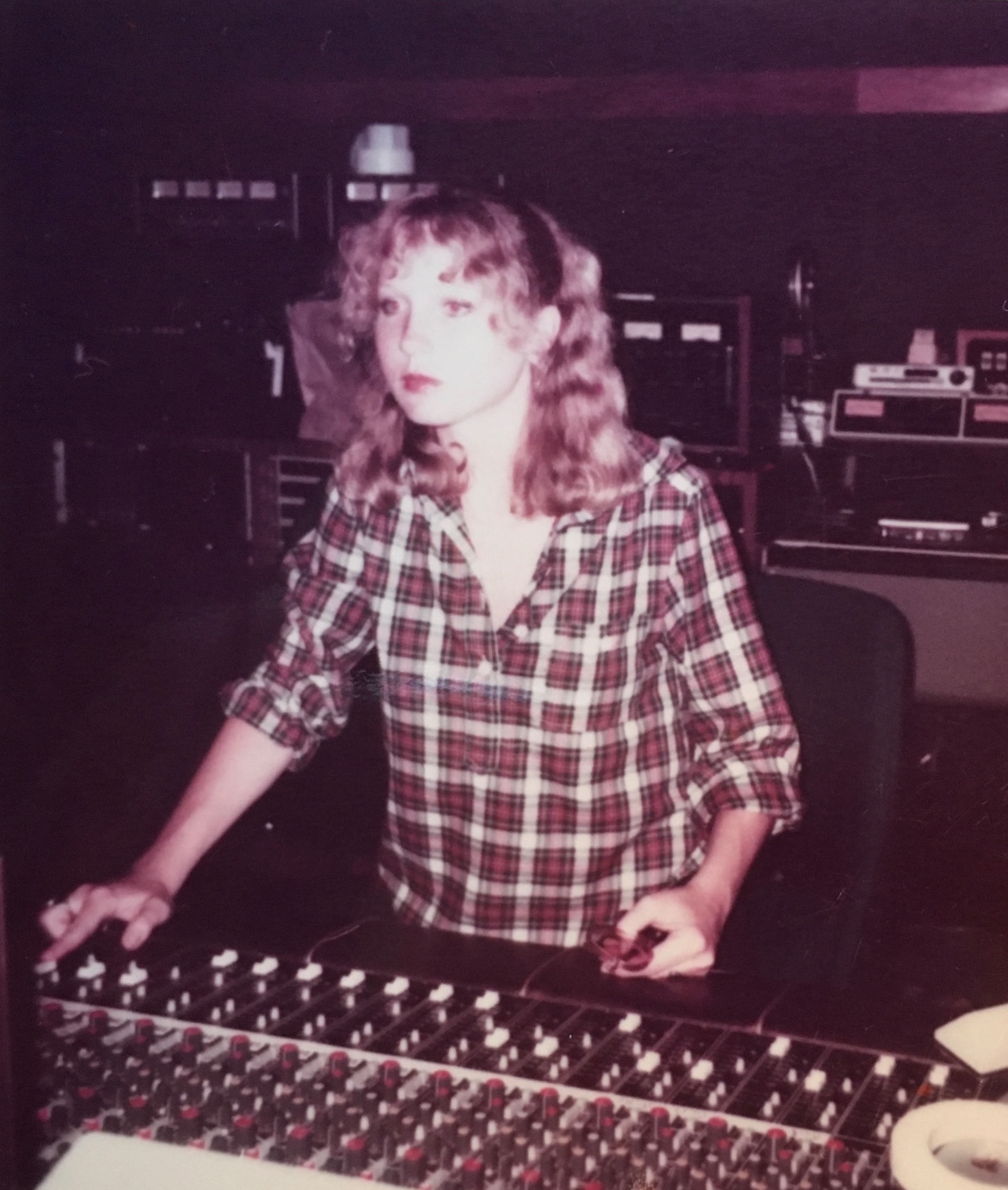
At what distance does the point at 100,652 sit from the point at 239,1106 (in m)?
2.56

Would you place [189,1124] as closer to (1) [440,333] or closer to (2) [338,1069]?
(2) [338,1069]

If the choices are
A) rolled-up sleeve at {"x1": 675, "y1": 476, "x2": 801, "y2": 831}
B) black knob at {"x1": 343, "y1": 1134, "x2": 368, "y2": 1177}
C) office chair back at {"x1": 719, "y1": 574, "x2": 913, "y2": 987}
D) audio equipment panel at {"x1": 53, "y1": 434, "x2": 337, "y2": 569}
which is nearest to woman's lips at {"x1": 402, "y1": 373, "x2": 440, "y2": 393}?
rolled-up sleeve at {"x1": 675, "y1": 476, "x2": 801, "y2": 831}

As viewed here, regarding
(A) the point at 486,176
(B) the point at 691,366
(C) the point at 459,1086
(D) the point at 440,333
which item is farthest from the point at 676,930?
(A) the point at 486,176

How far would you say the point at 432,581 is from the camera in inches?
65.6

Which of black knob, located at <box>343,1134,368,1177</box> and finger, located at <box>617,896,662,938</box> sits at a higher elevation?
finger, located at <box>617,896,662,938</box>

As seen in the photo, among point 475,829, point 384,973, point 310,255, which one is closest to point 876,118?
point 310,255

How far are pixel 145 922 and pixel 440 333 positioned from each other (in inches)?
29.2

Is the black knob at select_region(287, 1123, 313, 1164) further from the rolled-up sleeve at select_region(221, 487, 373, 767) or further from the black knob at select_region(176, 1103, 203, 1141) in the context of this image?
the rolled-up sleeve at select_region(221, 487, 373, 767)

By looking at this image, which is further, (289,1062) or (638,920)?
(638,920)

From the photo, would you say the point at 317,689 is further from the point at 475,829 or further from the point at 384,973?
the point at 384,973

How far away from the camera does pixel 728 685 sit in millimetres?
1530

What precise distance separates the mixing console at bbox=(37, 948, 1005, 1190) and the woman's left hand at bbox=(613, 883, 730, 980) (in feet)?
0.36

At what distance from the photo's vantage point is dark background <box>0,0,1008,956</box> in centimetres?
326

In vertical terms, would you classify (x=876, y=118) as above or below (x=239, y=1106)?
above
